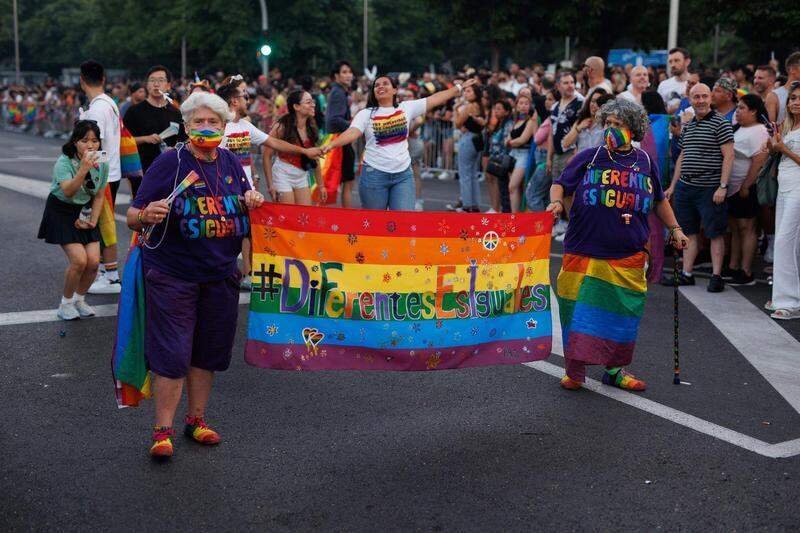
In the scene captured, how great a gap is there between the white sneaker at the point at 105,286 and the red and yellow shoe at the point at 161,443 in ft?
14.2

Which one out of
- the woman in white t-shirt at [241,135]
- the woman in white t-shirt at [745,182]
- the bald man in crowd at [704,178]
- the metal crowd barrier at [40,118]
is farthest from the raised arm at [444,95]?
the metal crowd barrier at [40,118]

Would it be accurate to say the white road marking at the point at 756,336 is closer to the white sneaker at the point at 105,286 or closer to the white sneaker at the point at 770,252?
the white sneaker at the point at 770,252

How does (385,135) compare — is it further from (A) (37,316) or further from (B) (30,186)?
(B) (30,186)

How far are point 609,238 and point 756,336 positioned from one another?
7.77ft

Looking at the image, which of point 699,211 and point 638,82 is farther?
point 638,82

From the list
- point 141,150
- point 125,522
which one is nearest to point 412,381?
point 125,522

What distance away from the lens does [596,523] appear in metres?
4.41

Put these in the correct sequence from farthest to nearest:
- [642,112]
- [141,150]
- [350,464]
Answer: [141,150]
[642,112]
[350,464]

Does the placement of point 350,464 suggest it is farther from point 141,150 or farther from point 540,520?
point 141,150

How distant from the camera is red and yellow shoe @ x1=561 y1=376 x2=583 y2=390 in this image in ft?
21.1

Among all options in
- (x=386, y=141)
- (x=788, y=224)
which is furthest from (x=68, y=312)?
(x=788, y=224)

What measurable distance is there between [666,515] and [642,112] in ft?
9.04

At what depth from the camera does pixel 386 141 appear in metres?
8.98

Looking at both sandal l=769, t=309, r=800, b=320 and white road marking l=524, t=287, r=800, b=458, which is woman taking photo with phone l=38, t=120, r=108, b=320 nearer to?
white road marking l=524, t=287, r=800, b=458
